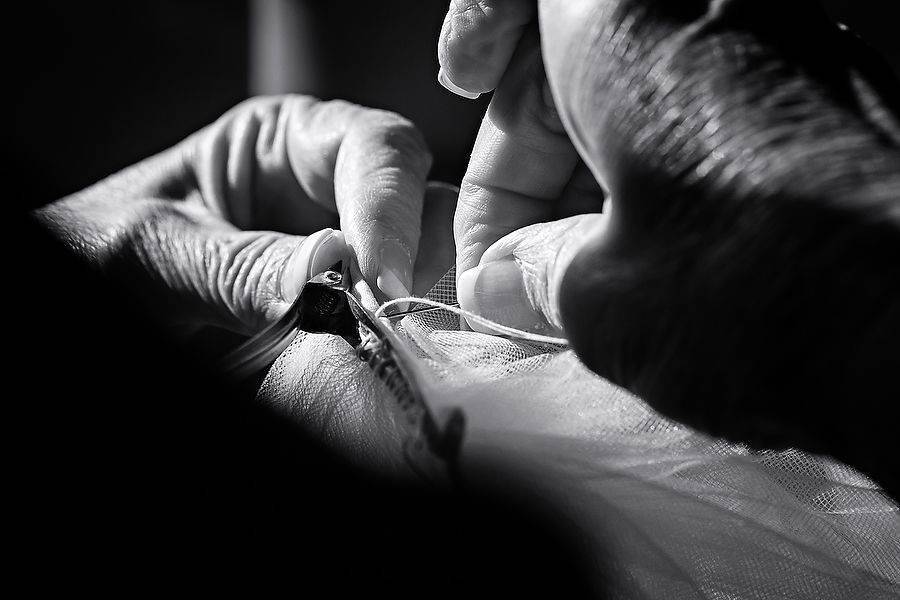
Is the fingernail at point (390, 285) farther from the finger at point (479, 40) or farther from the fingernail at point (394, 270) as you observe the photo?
the finger at point (479, 40)

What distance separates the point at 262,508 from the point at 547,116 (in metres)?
0.35

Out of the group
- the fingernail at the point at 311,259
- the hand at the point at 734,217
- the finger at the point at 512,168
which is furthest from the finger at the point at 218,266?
the hand at the point at 734,217

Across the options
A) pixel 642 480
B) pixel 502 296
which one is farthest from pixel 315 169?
pixel 642 480

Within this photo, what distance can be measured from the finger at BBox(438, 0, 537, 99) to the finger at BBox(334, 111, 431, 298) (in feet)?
0.43

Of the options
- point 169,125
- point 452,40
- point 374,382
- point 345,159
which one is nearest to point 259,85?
point 169,125

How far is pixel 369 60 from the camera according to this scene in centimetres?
129

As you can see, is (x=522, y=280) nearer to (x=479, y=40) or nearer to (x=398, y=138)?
(x=479, y=40)

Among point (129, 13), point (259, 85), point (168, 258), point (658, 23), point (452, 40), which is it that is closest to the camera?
point (658, 23)

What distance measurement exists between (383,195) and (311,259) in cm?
14

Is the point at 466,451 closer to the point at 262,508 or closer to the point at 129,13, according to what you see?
the point at 262,508

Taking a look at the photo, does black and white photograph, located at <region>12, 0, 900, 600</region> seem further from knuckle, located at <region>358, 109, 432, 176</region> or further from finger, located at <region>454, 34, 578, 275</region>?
knuckle, located at <region>358, 109, 432, 176</region>

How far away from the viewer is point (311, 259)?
0.55 metres

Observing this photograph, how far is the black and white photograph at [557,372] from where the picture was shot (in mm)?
282

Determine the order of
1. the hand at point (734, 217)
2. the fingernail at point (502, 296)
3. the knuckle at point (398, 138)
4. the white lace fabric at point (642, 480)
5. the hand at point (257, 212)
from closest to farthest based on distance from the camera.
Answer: the hand at point (734, 217) → the white lace fabric at point (642, 480) → the fingernail at point (502, 296) → the hand at point (257, 212) → the knuckle at point (398, 138)
